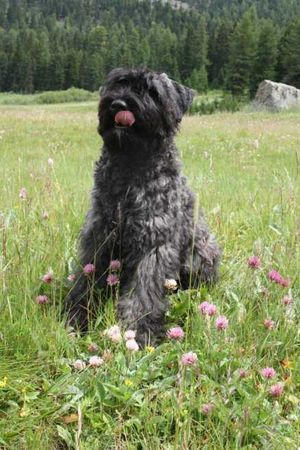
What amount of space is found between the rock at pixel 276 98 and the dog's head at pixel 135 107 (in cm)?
3398

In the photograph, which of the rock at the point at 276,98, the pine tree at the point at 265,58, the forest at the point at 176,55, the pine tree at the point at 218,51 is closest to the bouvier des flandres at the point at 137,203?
the rock at the point at 276,98

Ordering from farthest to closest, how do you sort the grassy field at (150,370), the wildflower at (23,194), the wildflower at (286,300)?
1. the wildflower at (23,194)
2. the wildflower at (286,300)
3. the grassy field at (150,370)

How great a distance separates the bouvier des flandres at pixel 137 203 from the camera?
3.90 meters

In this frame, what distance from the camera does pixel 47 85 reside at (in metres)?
107

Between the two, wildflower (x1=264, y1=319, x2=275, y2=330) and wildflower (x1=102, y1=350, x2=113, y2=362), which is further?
wildflower (x1=264, y1=319, x2=275, y2=330)

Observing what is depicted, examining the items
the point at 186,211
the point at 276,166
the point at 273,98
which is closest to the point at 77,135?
the point at 276,166

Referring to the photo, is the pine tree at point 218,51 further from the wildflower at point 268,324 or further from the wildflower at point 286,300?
the wildflower at point 268,324

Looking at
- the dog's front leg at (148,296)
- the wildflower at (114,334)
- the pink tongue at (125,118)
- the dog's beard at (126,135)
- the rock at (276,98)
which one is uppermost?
the pink tongue at (125,118)

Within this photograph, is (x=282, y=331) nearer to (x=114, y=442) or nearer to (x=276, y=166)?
(x=114, y=442)

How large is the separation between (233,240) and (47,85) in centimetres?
10644

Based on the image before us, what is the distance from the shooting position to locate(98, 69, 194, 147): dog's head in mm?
3859

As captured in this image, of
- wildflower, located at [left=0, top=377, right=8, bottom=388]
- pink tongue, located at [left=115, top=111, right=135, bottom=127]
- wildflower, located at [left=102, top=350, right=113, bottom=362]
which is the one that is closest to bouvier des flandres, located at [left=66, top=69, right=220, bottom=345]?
pink tongue, located at [left=115, top=111, right=135, bottom=127]

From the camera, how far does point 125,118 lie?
3809 mm

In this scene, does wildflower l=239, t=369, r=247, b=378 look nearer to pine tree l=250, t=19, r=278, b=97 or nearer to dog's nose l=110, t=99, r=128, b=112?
dog's nose l=110, t=99, r=128, b=112
